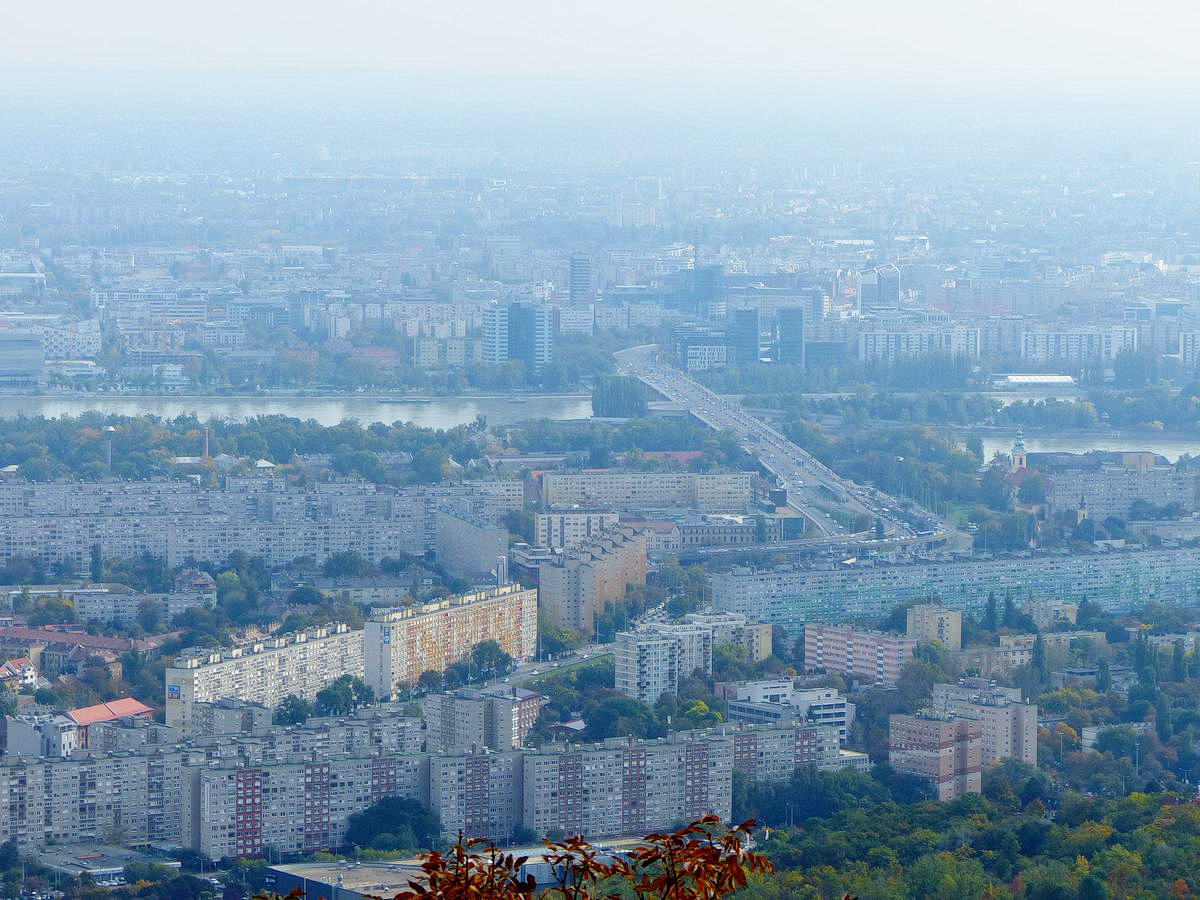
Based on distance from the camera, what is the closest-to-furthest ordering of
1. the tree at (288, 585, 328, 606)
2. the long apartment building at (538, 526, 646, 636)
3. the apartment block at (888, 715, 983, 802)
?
the apartment block at (888, 715, 983, 802)
the long apartment building at (538, 526, 646, 636)
the tree at (288, 585, 328, 606)

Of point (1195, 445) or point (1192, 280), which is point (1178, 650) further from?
point (1192, 280)

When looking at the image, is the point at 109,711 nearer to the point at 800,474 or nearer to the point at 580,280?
the point at 800,474

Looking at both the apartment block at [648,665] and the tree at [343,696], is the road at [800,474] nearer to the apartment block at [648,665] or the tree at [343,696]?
the apartment block at [648,665]

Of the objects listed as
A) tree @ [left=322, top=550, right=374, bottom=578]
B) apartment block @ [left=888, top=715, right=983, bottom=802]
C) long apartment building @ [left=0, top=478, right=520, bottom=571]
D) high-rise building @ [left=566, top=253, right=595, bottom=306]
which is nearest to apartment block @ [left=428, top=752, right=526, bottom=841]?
apartment block @ [left=888, top=715, right=983, bottom=802]

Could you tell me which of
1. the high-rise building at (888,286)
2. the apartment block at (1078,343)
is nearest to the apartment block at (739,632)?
the apartment block at (1078,343)

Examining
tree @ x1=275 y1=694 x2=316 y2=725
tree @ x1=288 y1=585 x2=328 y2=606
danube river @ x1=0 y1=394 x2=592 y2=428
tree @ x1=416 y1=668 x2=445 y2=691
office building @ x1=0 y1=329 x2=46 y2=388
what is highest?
tree @ x1=275 y1=694 x2=316 y2=725

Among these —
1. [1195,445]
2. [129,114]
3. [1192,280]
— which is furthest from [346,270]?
[129,114]

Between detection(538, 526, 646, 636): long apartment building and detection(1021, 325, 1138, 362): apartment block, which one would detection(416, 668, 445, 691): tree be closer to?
detection(538, 526, 646, 636): long apartment building
